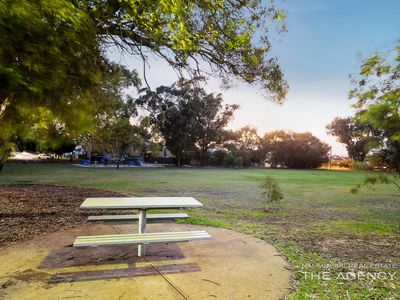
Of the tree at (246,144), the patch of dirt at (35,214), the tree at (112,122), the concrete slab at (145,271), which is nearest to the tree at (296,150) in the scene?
the tree at (246,144)

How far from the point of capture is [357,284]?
286cm

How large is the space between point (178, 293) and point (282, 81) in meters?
4.39

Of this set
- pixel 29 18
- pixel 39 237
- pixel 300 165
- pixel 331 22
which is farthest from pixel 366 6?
pixel 300 165

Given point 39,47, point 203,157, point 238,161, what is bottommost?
point 238,161

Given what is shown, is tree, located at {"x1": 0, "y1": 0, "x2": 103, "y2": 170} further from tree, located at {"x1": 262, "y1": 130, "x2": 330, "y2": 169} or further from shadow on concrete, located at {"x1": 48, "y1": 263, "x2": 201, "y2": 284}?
tree, located at {"x1": 262, "y1": 130, "x2": 330, "y2": 169}

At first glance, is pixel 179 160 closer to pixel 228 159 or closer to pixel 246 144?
pixel 228 159

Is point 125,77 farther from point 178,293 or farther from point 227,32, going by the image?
point 178,293

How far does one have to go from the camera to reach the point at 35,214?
5684 mm

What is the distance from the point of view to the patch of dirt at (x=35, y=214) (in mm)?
4430

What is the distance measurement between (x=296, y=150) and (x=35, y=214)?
4441 centimetres

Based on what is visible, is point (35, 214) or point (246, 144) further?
point (246, 144)

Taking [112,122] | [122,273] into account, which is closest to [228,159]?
[112,122]

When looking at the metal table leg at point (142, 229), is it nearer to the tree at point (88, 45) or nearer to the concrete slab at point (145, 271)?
the concrete slab at point (145, 271)

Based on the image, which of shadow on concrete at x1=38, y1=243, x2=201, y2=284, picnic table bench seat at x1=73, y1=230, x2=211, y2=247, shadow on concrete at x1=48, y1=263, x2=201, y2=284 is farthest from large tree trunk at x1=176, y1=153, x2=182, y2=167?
shadow on concrete at x1=48, y1=263, x2=201, y2=284
